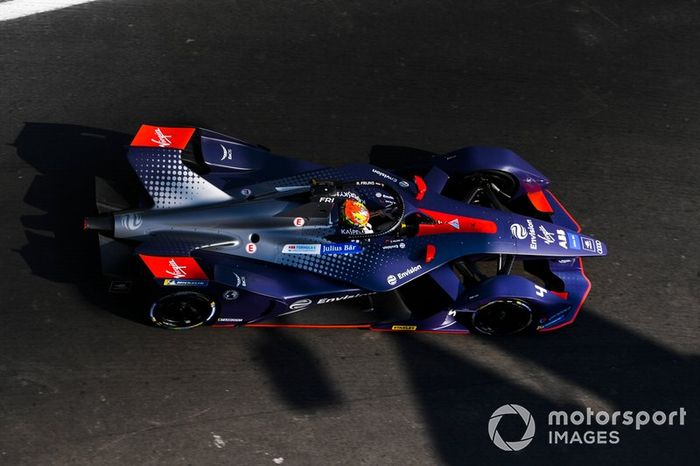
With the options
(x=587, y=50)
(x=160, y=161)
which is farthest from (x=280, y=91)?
(x=587, y=50)

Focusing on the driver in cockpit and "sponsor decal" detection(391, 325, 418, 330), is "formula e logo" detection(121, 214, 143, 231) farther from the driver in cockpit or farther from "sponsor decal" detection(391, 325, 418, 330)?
"sponsor decal" detection(391, 325, 418, 330)

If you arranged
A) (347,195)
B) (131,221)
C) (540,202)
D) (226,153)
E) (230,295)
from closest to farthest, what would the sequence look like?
(230,295)
(131,221)
(347,195)
(226,153)
(540,202)

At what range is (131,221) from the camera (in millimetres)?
7926

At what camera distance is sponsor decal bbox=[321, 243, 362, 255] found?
26.0 ft

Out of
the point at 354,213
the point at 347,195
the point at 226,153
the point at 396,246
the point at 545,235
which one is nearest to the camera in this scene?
the point at 354,213

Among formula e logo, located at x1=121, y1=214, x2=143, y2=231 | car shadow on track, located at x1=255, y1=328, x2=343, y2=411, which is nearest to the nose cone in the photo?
formula e logo, located at x1=121, y1=214, x2=143, y2=231

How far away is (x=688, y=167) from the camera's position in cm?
1035

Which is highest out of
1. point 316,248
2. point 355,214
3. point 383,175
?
point 383,175

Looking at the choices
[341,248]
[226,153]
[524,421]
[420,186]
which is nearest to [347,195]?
[341,248]

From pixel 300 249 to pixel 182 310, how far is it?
4.35 ft

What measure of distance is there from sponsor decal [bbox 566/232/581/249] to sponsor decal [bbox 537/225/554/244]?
21 centimetres

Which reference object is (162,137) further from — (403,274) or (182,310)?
(403,274)

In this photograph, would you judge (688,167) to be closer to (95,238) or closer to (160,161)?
(160,161)

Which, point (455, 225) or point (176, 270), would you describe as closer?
point (176, 270)
